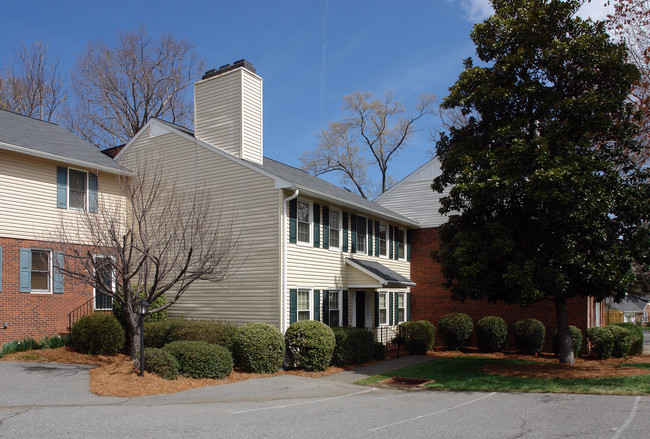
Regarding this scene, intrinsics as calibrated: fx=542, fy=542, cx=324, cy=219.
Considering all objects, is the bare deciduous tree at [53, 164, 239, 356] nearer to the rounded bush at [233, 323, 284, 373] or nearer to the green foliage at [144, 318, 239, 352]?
the green foliage at [144, 318, 239, 352]

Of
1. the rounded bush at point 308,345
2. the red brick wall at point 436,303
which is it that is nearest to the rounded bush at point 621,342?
the red brick wall at point 436,303

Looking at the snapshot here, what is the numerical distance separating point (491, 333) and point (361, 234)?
6.53 m

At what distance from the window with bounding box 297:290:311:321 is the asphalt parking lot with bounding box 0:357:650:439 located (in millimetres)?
4006

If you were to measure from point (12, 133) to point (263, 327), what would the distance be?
383 inches

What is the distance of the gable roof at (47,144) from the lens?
51.7 ft

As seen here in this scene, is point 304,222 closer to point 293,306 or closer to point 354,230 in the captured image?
point 293,306

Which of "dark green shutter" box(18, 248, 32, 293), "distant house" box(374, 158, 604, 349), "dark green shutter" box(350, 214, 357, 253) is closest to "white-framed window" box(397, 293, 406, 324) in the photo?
"distant house" box(374, 158, 604, 349)

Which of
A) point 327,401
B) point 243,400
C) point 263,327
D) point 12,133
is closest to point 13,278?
point 12,133

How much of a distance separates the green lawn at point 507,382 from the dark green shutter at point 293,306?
2898 millimetres

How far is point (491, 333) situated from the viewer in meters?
21.4

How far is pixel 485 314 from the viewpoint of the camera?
908 inches

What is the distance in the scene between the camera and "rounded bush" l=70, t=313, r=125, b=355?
49.9 ft

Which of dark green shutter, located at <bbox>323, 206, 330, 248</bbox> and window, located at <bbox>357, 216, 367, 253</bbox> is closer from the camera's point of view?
dark green shutter, located at <bbox>323, 206, 330, 248</bbox>

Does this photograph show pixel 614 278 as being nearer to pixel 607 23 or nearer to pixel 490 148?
pixel 490 148
